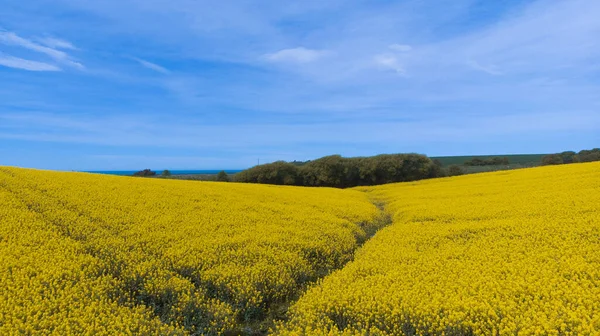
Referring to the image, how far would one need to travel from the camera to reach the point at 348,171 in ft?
167

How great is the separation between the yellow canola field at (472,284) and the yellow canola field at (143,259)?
1.14m

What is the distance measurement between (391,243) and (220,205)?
7374 mm

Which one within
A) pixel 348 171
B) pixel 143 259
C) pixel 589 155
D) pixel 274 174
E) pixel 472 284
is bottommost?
pixel 472 284

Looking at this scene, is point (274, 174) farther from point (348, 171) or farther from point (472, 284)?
point (472, 284)

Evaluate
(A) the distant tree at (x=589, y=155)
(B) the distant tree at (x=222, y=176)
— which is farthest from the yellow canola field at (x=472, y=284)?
(A) the distant tree at (x=589, y=155)

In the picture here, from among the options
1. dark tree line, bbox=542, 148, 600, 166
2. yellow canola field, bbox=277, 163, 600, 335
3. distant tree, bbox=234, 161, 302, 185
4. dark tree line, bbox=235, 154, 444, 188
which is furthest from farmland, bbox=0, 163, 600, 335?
dark tree line, bbox=542, 148, 600, 166

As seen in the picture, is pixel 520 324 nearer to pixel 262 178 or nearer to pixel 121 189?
pixel 121 189

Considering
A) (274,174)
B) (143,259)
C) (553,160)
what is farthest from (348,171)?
(143,259)

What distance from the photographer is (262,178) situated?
52031 mm

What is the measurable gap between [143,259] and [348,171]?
43.5 m

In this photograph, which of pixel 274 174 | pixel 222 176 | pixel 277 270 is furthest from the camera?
pixel 222 176

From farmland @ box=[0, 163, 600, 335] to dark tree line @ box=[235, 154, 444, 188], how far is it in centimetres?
3557

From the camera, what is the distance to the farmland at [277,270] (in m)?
5.98

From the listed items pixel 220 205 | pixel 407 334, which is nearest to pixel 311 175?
pixel 220 205
